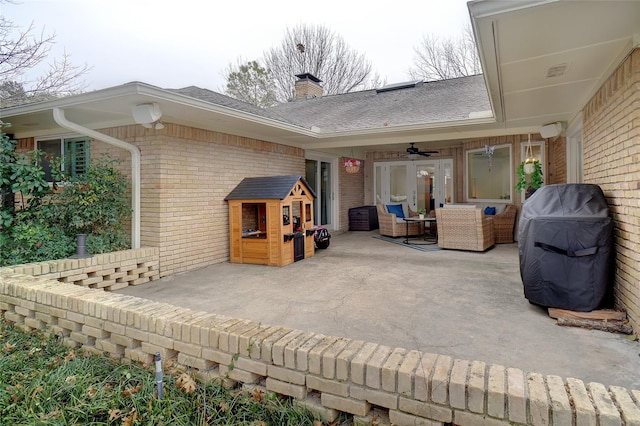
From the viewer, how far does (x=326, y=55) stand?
64.2ft

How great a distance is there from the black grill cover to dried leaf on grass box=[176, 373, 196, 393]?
308 centimetres

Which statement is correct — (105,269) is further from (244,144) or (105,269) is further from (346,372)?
(346,372)

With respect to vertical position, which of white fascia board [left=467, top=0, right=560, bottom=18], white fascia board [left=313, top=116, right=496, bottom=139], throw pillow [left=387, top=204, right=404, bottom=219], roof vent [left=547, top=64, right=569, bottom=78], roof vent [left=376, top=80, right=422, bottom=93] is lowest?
throw pillow [left=387, top=204, right=404, bottom=219]

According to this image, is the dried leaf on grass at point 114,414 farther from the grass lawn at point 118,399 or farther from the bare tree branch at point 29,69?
the bare tree branch at point 29,69

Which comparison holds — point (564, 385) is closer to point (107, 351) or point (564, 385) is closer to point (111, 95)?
point (107, 351)

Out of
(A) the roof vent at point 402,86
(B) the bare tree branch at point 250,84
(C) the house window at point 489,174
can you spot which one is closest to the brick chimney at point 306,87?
(A) the roof vent at point 402,86

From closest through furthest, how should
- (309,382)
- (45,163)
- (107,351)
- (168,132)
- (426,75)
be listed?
(309,382) < (107,351) < (168,132) < (45,163) < (426,75)

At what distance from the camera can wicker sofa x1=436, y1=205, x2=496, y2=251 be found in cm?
693

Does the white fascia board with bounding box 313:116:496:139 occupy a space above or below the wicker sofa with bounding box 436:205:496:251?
above

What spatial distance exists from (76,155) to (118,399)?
5566 mm

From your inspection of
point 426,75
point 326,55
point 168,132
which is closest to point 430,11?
point 426,75

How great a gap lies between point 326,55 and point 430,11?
18.9 ft

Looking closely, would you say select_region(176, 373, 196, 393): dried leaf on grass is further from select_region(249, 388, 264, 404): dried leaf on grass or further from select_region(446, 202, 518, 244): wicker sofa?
select_region(446, 202, 518, 244): wicker sofa

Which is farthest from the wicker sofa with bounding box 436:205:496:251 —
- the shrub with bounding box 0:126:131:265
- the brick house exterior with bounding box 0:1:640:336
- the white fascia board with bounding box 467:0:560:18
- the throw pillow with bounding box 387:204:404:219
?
the shrub with bounding box 0:126:131:265
